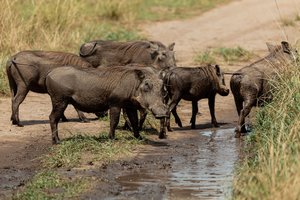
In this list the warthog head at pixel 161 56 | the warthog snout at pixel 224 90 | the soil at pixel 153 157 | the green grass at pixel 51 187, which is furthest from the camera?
the warthog head at pixel 161 56

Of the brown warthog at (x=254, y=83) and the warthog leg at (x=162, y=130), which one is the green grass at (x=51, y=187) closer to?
the warthog leg at (x=162, y=130)

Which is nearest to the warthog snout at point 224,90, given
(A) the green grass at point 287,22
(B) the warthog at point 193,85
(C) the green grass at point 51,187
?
(B) the warthog at point 193,85

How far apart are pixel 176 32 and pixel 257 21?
2.54m

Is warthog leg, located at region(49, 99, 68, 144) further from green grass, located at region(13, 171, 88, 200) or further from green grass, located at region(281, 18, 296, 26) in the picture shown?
green grass, located at region(281, 18, 296, 26)

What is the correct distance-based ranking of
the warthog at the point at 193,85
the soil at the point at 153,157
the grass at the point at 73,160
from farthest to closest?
the warthog at the point at 193,85 → the soil at the point at 153,157 → the grass at the point at 73,160

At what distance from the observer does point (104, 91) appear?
1037 centimetres

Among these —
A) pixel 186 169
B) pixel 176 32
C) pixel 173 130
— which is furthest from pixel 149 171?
pixel 176 32

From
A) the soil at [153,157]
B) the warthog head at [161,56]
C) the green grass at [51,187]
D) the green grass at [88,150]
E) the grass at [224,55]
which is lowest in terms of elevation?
the soil at [153,157]

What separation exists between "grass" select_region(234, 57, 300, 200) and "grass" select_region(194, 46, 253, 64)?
5986 millimetres

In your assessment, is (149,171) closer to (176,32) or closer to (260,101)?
(260,101)

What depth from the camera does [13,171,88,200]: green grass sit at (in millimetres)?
7828

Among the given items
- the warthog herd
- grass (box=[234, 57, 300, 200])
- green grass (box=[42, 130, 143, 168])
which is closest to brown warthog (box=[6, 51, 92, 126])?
the warthog herd

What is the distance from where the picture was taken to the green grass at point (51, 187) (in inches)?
308

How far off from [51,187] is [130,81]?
2.49 metres
